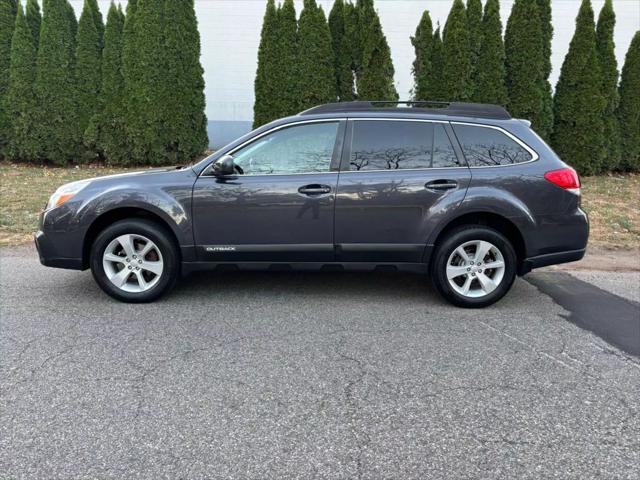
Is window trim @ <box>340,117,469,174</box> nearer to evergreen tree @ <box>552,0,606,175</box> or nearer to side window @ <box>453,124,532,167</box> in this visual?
side window @ <box>453,124,532,167</box>

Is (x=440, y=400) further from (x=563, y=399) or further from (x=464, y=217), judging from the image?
(x=464, y=217)

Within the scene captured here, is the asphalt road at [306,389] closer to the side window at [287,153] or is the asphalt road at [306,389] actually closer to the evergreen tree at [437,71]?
the side window at [287,153]

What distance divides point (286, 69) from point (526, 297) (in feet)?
24.8

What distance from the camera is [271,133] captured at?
4703 mm

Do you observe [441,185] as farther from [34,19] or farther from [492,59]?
[34,19]

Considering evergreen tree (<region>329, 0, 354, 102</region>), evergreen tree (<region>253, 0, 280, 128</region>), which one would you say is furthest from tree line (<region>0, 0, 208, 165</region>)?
evergreen tree (<region>329, 0, 354, 102</region>)

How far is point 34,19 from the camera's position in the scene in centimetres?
1180

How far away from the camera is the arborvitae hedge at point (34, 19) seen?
11734 mm

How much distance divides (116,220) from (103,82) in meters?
8.06

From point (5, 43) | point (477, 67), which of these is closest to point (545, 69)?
point (477, 67)

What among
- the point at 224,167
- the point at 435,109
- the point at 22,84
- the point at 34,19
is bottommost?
the point at 224,167

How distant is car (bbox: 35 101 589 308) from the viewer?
4.57m

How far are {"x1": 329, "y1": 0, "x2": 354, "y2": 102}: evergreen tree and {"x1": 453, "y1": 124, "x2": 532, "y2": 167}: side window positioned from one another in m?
6.78

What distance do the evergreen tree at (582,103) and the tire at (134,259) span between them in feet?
30.5
